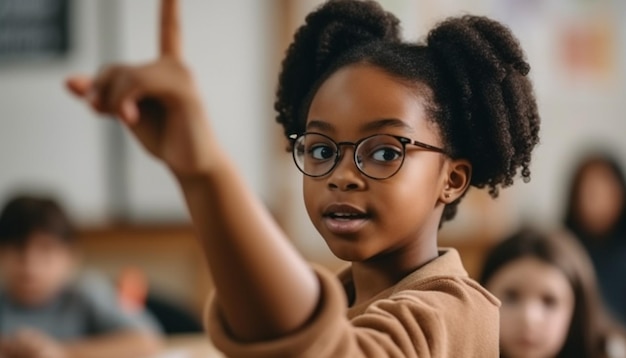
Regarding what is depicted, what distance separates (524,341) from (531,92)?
241 mm

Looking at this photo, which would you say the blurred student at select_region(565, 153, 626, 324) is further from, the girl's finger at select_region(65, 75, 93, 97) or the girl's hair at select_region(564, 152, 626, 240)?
the girl's finger at select_region(65, 75, 93, 97)

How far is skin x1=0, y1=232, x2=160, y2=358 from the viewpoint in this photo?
6.55 feet

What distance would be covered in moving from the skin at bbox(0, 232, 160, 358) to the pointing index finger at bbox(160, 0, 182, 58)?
5.26 ft

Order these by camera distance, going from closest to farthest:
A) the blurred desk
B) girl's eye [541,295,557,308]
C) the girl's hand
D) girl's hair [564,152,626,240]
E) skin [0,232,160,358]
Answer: the girl's hand
girl's eye [541,295,557,308]
the blurred desk
skin [0,232,160,358]
girl's hair [564,152,626,240]

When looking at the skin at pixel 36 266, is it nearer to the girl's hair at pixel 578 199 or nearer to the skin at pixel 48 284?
the skin at pixel 48 284

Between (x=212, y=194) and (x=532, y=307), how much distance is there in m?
0.45

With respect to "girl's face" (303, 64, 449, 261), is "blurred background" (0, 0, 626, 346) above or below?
below

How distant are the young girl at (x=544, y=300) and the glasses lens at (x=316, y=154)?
0.81 feet

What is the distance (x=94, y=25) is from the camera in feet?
10.3

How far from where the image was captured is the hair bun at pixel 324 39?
544 millimetres

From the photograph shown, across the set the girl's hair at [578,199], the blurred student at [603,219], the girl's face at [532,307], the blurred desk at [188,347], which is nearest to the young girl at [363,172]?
the girl's face at [532,307]

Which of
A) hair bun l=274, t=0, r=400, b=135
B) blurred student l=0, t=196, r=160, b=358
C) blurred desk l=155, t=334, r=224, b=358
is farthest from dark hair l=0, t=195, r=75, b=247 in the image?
hair bun l=274, t=0, r=400, b=135

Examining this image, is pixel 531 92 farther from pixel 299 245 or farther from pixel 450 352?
pixel 299 245

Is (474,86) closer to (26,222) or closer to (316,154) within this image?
(316,154)
